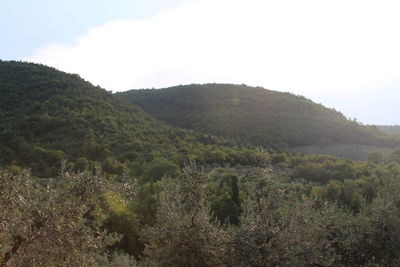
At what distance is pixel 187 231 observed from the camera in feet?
36.5

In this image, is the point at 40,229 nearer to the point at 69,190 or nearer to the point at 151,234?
the point at 69,190

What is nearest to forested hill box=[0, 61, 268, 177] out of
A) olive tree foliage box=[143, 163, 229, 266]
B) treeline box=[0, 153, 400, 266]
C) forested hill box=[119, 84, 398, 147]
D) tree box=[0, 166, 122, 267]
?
forested hill box=[119, 84, 398, 147]

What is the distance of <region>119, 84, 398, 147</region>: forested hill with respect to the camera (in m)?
76.1

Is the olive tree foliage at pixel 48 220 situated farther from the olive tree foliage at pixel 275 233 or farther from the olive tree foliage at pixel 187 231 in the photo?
the olive tree foliage at pixel 275 233

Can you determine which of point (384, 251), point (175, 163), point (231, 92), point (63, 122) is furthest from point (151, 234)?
point (231, 92)

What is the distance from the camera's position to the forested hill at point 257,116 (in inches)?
2997

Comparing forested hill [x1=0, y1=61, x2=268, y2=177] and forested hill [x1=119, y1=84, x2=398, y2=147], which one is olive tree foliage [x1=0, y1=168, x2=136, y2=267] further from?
forested hill [x1=119, y1=84, x2=398, y2=147]

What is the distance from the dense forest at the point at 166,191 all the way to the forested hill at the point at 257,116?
1.57ft

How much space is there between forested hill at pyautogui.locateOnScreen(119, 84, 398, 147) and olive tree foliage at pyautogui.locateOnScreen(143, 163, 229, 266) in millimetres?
60047

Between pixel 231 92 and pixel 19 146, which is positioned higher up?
pixel 231 92

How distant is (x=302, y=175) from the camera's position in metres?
46.6

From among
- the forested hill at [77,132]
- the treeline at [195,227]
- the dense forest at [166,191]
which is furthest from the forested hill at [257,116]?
the treeline at [195,227]

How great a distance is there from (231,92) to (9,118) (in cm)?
5621

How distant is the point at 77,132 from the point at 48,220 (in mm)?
41321
